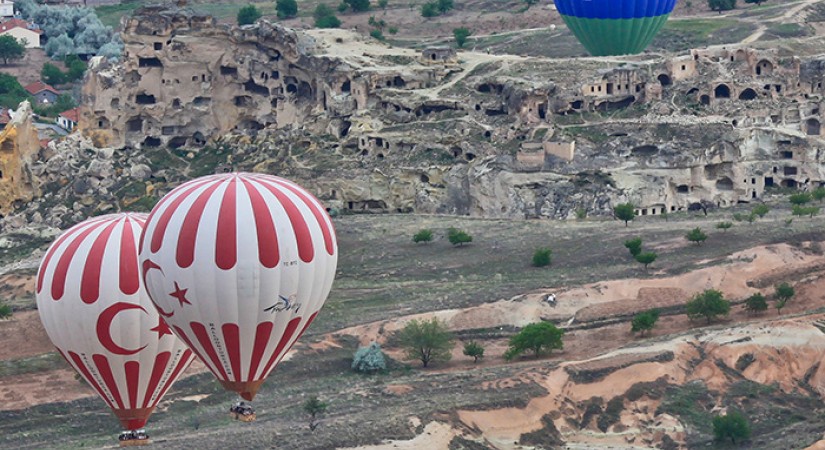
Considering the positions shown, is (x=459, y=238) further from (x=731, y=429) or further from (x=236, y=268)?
(x=236, y=268)

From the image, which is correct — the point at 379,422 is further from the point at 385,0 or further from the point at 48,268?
the point at 385,0

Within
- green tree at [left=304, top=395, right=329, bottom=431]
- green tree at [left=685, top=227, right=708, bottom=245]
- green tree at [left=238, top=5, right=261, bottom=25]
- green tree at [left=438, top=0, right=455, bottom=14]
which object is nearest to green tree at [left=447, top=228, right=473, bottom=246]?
green tree at [left=685, top=227, right=708, bottom=245]

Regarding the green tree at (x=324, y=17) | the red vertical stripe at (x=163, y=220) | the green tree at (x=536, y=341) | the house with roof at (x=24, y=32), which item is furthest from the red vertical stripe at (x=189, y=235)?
the house with roof at (x=24, y=32)

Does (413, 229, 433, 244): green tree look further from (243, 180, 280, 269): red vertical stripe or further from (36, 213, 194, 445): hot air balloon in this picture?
(243, 180, 280, 269): red vertical stripe

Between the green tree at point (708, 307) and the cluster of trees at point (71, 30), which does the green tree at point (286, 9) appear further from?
the green tree at point (708, 307)

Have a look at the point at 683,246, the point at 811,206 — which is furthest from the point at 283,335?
the point at 811,206
